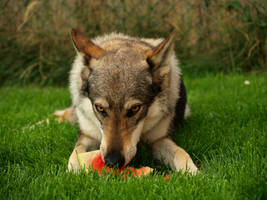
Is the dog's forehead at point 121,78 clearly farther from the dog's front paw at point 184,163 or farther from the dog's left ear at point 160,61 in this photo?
the dog's front paw at point 184,163

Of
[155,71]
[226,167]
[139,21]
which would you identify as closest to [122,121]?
[155,71]

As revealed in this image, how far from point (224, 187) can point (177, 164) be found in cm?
76

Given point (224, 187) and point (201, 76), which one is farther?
point (201, 76)

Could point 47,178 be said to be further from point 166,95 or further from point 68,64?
point 68,64

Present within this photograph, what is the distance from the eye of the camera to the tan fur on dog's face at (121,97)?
8.94ft

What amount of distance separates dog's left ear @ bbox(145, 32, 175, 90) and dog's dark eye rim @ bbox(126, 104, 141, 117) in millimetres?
388

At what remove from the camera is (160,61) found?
→ 3.11 meters

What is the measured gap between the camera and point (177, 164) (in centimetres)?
297

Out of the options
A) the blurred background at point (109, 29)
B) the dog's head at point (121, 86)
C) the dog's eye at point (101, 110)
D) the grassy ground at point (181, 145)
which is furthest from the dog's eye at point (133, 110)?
the blurred background at point (109, 29)

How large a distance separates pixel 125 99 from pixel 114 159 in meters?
0.53

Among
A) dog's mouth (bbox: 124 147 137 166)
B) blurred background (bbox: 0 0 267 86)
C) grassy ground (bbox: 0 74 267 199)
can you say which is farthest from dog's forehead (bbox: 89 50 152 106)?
blurred background (bbox: 0 0 267 86)

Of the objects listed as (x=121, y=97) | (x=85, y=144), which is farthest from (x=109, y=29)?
(x=121, y=97)

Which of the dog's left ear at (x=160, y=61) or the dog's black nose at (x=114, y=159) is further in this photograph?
the dog's left ear at (x=160, y=61)

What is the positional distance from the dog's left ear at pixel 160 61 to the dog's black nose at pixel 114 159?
88 cm
